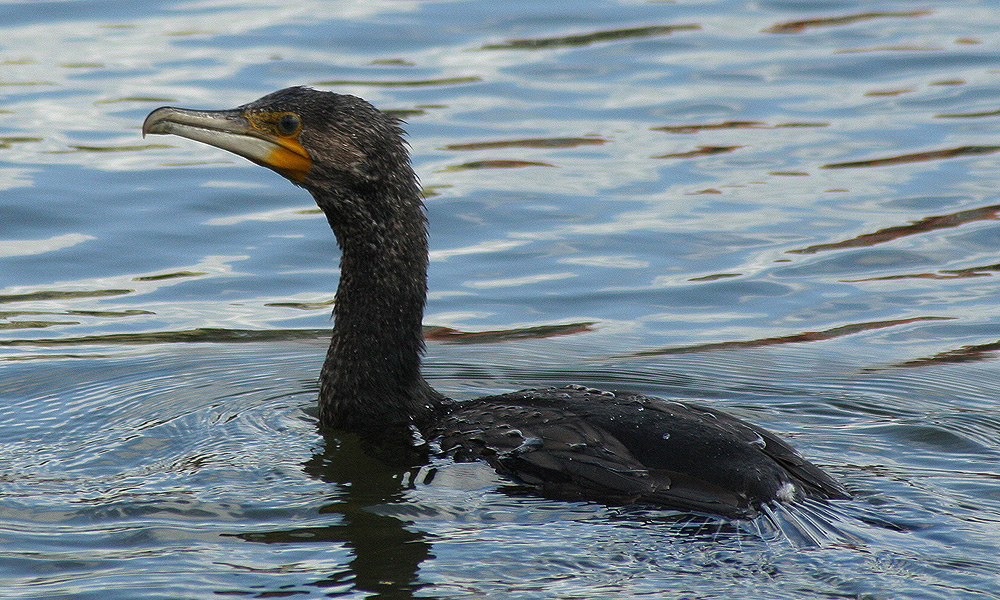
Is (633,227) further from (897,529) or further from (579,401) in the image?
(897,529)

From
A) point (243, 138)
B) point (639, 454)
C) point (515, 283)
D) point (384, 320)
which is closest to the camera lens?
point (639, 454)

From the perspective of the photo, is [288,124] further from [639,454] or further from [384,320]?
[639,454]

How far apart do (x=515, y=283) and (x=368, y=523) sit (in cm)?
377

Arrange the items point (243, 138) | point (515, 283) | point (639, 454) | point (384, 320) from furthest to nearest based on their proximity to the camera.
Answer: point (515, 283)
point (384, 320)
point (243, 138)
point (639, 454)

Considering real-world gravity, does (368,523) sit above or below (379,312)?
below

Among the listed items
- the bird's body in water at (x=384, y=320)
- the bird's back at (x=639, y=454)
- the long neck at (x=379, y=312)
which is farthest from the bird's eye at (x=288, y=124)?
the bird's back at (x=639, y=454)

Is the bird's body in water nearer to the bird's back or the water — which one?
the bird's back

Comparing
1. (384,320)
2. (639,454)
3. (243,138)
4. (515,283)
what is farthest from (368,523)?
(515,283)

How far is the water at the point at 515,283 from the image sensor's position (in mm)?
5070

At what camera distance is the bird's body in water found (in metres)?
5.59

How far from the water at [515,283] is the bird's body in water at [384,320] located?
250 mm

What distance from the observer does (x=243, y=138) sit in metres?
6.26

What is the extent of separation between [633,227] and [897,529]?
4931mm

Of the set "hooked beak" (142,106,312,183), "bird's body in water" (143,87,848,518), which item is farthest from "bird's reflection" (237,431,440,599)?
"hooked beak" (142,106,312,183)
